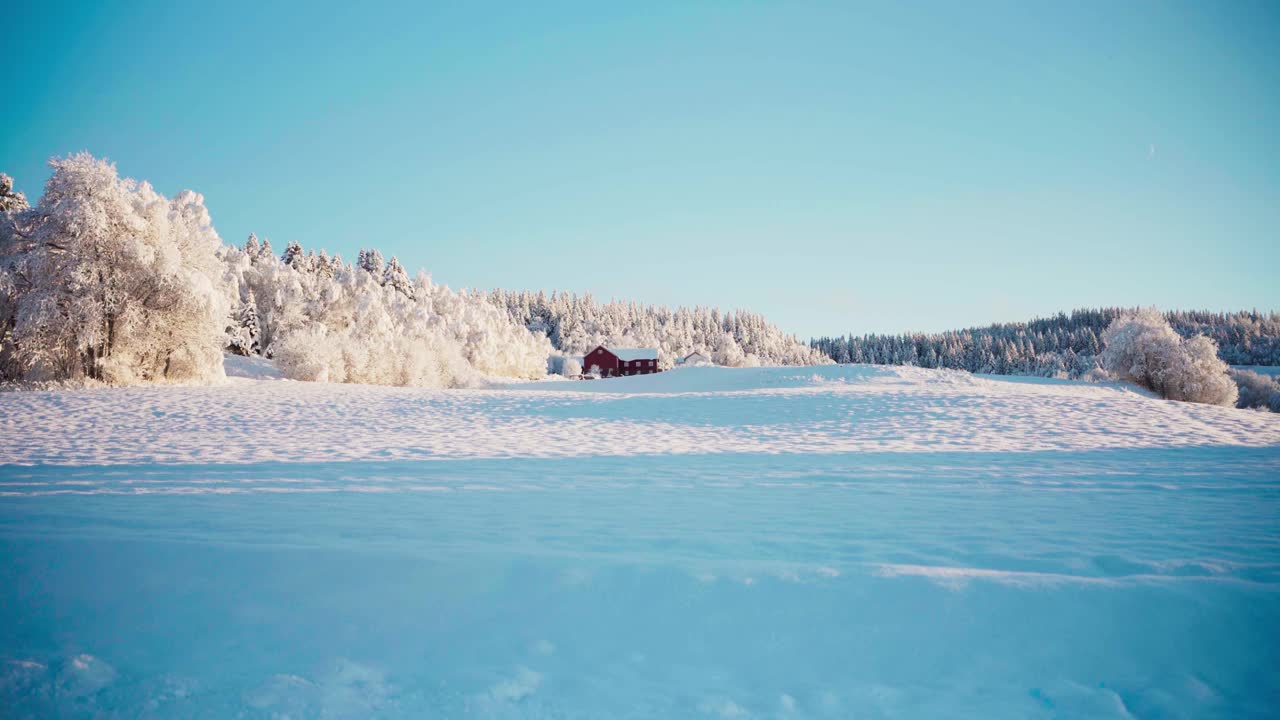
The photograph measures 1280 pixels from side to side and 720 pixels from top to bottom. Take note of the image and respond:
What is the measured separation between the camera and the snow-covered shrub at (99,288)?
1908 cm

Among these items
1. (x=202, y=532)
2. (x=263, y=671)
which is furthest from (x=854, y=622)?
(x=202, y=532)

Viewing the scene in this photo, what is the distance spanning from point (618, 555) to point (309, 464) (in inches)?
299

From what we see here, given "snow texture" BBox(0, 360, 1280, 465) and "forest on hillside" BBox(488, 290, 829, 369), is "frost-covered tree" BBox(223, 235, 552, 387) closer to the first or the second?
"snow texture" BBox(0, 360, 1280, 465)

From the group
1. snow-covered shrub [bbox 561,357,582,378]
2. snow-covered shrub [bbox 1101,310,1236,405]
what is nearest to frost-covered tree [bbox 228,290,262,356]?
snow-covered shrub [bbox 561,357,582,378]

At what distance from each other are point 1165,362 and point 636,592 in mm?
41196

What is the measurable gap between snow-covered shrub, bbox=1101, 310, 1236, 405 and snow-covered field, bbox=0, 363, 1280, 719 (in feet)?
95.8

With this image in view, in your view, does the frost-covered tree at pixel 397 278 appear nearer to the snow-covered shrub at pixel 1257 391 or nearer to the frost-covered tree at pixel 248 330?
the frost-covered tree at pixel 248 330

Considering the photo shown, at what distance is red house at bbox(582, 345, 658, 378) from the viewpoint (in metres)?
80.7

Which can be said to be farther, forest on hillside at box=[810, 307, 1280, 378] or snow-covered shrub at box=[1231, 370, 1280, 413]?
forest on hillside at box=[810, 307, 1280, 378]

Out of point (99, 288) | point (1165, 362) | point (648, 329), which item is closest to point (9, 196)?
point (99, 288)

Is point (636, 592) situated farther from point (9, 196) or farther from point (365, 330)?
point (9, 196)

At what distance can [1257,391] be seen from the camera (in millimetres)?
33844

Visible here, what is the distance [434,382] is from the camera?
38000 millimetres

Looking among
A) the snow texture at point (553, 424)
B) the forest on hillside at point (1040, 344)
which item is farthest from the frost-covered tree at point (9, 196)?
the forest on hillside at point (1040, 344)
